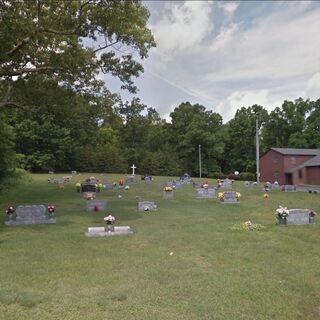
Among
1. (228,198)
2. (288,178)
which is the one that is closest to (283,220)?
(228,198)

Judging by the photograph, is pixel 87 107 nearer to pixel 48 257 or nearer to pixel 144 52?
pixel 144 52

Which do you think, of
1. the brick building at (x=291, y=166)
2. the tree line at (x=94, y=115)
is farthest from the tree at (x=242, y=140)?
the brick building at (x=291, y=166)

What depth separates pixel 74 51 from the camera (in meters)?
17.8

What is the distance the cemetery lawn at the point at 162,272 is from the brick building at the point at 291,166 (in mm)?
33588

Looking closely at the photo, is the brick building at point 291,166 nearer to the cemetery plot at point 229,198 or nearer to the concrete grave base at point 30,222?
the cemetery plot at point 229,198

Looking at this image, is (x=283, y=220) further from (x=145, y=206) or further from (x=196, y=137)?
(x=196, y=137)

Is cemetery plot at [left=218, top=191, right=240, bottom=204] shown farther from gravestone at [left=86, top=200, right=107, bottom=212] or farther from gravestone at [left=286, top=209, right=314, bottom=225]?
gravestone at [left=286, top=209, right=314, bottom=225]

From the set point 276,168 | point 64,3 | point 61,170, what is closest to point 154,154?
point 61,170

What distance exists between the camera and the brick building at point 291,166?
47.7m

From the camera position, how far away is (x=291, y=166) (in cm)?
5341

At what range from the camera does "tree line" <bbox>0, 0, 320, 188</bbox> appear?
16.0 m

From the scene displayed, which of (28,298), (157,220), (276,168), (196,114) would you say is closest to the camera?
(28,298)

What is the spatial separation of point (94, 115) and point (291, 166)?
3428cm

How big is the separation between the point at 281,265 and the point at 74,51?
12965 millimetres
